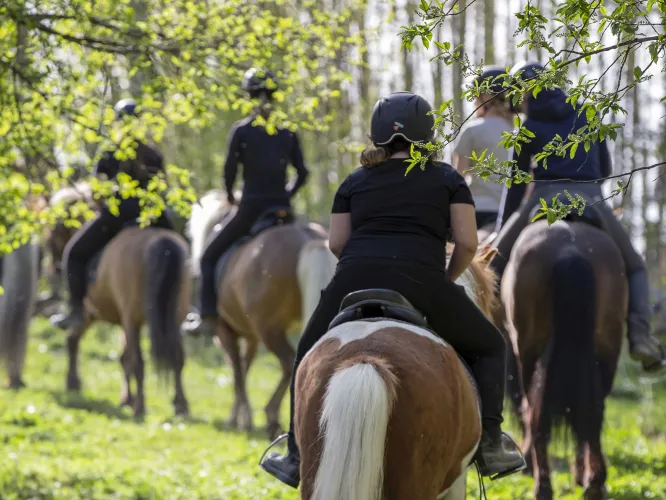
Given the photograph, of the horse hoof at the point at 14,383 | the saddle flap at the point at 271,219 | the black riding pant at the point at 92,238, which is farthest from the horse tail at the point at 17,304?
the saddle flap at the point at 271,219

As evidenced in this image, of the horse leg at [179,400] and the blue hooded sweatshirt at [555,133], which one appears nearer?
the blue hooded sweatshirt at [555,133]

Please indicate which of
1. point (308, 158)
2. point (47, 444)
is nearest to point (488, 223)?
point (47, 444)

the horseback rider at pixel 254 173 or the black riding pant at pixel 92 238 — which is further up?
the horseback rider at pixel 254 173

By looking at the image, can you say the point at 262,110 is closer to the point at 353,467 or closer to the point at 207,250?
the point at 207,250

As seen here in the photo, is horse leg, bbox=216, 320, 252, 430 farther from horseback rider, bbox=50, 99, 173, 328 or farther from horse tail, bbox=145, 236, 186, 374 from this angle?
horseback rider, bbox=50, 99, 173, 328

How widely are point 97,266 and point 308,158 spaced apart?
16.3 m

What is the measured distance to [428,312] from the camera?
507cm

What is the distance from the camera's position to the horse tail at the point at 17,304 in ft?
47.6

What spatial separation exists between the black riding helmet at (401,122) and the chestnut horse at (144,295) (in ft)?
24.5

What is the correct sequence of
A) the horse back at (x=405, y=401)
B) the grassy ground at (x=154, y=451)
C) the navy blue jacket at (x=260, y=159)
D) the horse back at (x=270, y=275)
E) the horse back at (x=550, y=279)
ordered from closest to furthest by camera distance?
the horse back at (x=405, y=401) → the horse back at (x=550, y=279) → the grassy ground at (x=154, y=451) → the horse back at (x=270, y=275) → the navy blue jacket at (x=260, y=159)

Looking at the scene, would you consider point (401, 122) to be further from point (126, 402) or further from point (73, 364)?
point (73, 364)

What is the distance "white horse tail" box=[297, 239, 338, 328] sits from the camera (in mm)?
10461

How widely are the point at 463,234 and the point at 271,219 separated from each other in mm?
6226

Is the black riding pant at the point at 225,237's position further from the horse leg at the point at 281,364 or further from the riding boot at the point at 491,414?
the riding boot at the point at 491,414
